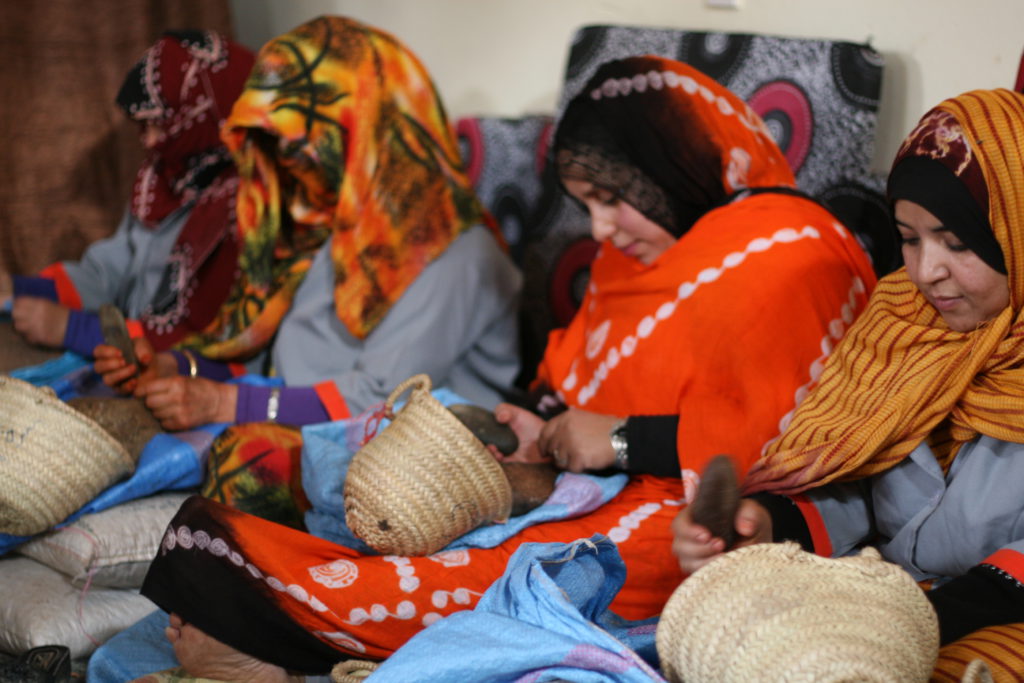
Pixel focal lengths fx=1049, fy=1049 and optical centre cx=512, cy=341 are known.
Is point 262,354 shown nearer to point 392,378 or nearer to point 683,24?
point 392,378

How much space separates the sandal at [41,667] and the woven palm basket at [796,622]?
3.02 ft

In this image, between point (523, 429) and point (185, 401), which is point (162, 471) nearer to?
point (185, 401)

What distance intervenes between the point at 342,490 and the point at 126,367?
69cm

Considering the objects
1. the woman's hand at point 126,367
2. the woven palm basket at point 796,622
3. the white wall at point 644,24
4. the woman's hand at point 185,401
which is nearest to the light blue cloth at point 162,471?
the woman's hand at point 185,401

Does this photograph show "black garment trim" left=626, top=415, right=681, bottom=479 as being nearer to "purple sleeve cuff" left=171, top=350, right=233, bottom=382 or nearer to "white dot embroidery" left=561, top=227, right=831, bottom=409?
"white dot embroidery" left=561, top=227, right=831, bottom=409

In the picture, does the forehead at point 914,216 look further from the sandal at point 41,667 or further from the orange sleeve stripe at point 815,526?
the sandal at point 41,667

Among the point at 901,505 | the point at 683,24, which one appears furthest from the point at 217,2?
the point at 901,505

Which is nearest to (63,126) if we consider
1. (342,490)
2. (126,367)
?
(126,367)

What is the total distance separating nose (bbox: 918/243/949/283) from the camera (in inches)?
51.1

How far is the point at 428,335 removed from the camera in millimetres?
2137

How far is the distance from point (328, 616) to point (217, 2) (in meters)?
2.57

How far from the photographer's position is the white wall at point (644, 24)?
1.84 metres

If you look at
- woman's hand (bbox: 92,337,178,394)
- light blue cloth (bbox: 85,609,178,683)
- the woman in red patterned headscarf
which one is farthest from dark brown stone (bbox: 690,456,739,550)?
the woman in red patterned headscarf

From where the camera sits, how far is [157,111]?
8.41 ft
